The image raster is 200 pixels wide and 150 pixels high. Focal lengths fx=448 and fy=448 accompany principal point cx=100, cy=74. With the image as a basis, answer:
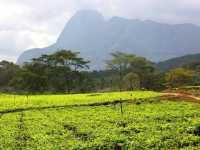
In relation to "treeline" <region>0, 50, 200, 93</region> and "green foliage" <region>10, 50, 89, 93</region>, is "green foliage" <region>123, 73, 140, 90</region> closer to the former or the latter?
"treeline" <region>0, 50, 200, 93</region>

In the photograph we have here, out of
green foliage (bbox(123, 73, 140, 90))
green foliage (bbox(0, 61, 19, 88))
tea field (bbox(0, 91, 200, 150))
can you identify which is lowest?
tea field (bbox(0, 91, 200, 150))

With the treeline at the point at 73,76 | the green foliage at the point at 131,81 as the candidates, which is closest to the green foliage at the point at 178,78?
the treeline at the point at 73,76

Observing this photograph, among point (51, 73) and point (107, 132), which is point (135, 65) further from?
point (107, 132)

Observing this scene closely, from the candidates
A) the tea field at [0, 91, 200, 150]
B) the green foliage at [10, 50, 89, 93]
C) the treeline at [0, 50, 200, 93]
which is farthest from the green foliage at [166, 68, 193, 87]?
the tea field at [0, 91, 200, 150]

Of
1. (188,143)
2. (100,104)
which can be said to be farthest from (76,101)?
(188,143)

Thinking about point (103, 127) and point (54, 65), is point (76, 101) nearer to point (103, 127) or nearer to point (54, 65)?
point (103, 127)

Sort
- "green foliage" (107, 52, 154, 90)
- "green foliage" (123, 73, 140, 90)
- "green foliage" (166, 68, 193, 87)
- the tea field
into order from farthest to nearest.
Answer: "green foliage" (107, 52, 154, 90), "green foliage" (123, 73, 140, 90), "green foliage" (166, 68, 193, 87), the tea field

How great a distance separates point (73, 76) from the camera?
129375 millimetres

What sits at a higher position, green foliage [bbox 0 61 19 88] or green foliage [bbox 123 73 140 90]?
green foliage [bbox 0 61 19 88]

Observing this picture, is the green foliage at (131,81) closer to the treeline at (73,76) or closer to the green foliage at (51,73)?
the treeline at (73,76)

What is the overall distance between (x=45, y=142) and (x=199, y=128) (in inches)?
394

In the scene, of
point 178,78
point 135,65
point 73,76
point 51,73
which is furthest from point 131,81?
point 51,73

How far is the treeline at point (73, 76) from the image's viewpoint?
119m

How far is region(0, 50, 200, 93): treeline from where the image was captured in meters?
119
